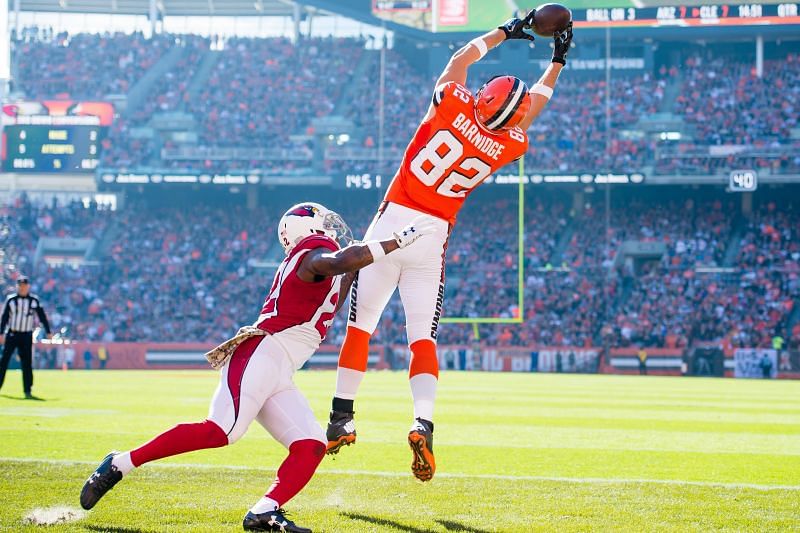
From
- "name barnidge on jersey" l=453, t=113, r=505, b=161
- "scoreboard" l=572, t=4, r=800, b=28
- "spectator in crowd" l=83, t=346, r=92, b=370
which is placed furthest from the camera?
"scoreboard" l=572, t=4, r=800, b=28

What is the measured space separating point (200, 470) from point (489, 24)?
32.6 meters

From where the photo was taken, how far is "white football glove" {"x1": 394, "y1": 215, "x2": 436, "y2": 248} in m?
5.57

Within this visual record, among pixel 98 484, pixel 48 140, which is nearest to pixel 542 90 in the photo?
pixel 98 484

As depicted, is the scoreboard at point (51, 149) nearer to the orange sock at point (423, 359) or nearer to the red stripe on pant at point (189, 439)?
the orange sock at point (423, 359)

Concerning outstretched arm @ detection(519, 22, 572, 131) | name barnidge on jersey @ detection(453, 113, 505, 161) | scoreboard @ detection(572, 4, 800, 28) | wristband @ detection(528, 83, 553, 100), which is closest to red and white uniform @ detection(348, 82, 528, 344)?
name barnidge on jersey @ detection(453, 113, 505, 161)

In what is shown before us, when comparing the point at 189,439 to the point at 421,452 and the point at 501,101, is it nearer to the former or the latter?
the point at 421,452

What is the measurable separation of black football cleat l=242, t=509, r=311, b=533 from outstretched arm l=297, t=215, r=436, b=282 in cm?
127

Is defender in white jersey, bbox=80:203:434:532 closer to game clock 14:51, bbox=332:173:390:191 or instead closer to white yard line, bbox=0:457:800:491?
white yard line, bbox=0:457:800:491

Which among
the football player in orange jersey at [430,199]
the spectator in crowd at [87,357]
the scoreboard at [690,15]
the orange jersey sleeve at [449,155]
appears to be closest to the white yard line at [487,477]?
the football player in orange jersey at [430,199]

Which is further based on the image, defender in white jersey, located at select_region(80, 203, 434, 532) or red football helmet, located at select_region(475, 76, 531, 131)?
red football helmet, located at select_region(475, 76, 531, 131)

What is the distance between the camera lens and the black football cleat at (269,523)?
535 cm

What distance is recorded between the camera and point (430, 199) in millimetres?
6742

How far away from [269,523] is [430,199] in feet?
7.86

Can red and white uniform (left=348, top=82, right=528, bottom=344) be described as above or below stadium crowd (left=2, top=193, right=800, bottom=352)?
above
